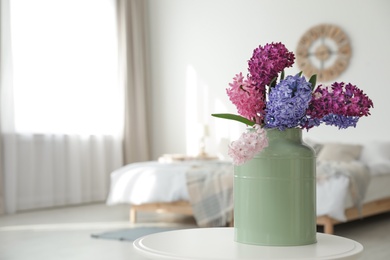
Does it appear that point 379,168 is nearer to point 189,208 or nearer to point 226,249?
point 189,208

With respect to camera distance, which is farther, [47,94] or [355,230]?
[47,94]

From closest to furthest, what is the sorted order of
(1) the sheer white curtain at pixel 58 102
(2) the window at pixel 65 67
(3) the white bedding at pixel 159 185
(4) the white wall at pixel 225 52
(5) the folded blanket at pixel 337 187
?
(5) the folded blanket at pixel 337 187
(3) the white bedding at pixel 159 185
(4) the white wall at pixel 225 52
(1) the sheer white curtain at pixel 58 102
(2) the window at pixel 65 67

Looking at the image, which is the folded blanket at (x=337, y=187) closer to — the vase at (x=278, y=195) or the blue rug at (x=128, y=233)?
the blue rug at (x=128, y=233)

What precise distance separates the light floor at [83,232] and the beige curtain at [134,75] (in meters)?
1.15

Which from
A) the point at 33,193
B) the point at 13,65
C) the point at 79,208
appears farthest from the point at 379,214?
the point at 13,65

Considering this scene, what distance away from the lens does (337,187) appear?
445 cm

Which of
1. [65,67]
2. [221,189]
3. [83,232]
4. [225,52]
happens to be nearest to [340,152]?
[221,189]

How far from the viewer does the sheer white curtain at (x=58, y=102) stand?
6336mm

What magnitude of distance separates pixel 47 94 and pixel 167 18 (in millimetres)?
2002

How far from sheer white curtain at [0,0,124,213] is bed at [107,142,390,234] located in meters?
1.38

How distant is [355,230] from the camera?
4.87m

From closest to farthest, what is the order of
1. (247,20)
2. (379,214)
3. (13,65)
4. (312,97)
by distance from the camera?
(312,97) → (379,214) → (13,65) → (247,20)

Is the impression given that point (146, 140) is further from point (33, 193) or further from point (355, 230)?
point (355, 230)

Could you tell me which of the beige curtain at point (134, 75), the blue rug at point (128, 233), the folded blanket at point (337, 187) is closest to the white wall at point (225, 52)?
the beige curtain at point (134, 75)
